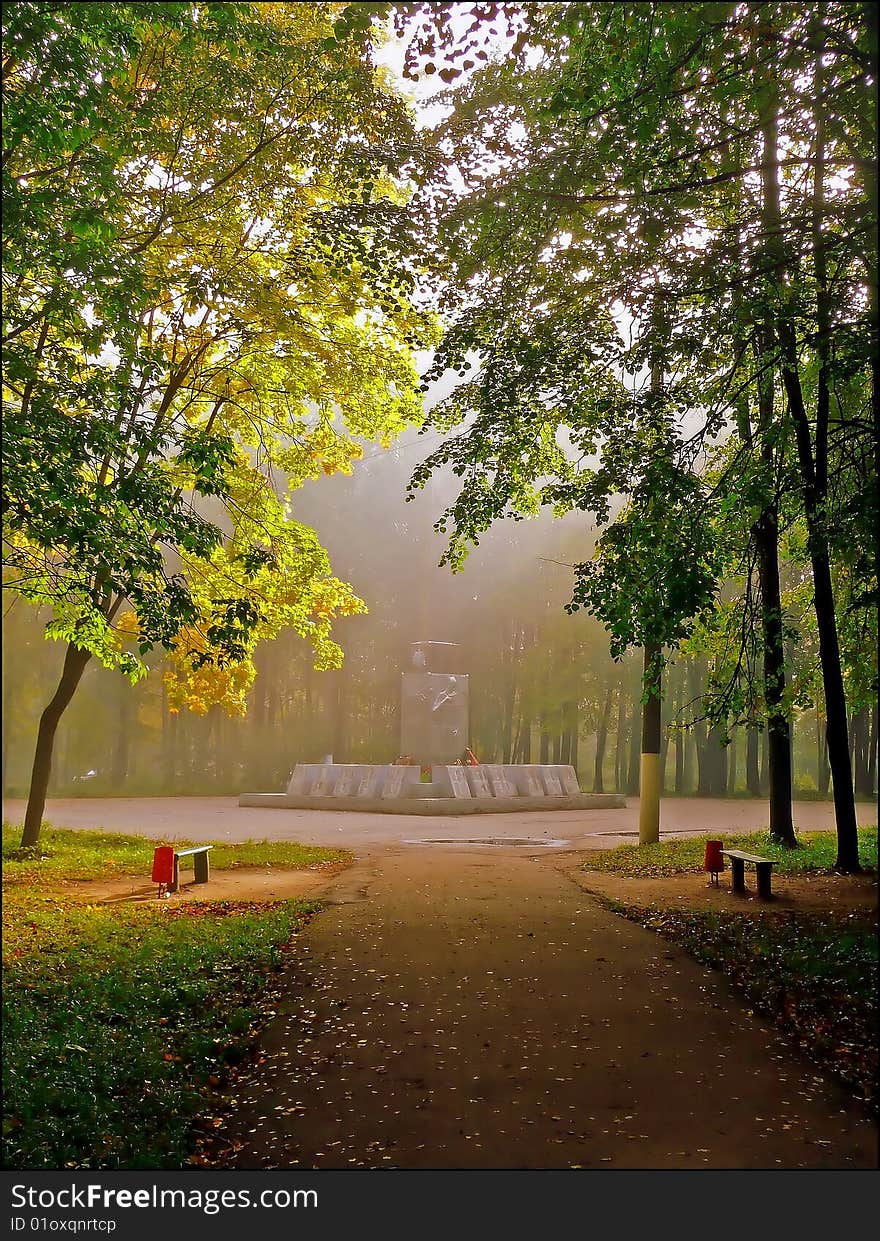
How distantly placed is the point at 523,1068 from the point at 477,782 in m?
22.6

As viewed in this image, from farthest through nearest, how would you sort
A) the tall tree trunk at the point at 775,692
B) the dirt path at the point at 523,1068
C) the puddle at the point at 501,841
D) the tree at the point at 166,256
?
the puddle at the point at 501,841
the tall tree trunk at the point at 775,692
the tree at the point at 166,256
the dirt path at the point at 523,1068

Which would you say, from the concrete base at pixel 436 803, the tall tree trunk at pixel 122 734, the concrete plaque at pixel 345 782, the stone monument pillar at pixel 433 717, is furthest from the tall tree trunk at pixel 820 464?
the tall tree trunk at pixel 122 734

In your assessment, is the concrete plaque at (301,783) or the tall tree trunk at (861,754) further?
the tall tree trunk at (861,754)

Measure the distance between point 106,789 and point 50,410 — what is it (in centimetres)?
3796

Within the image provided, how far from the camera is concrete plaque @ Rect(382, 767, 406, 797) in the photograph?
87.9 feet

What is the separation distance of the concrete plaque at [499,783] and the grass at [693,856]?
1165cm

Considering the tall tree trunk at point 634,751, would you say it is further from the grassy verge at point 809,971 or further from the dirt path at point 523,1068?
the dirt path at point 523,1068

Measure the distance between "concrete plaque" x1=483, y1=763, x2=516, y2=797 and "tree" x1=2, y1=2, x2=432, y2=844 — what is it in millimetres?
16476

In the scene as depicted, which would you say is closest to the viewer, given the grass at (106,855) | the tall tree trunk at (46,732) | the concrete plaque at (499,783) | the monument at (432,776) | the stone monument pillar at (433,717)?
the grass at (106,855)

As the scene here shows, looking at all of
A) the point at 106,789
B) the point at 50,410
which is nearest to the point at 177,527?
the point at 50,410

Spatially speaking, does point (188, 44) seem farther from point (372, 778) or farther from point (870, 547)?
point (372, 778)

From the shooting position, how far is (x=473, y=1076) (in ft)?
16.1

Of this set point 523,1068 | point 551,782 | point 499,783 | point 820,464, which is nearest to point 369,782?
point 499,783

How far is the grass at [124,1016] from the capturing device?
13.7ft
